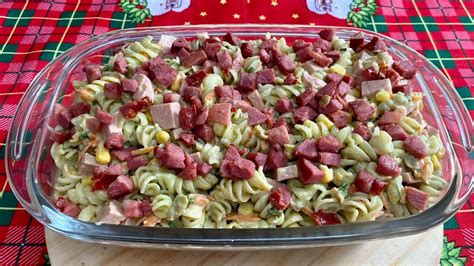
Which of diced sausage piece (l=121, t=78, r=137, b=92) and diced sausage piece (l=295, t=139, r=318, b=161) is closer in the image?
diced sausage piece (l=295, t=139, r=318, b=161)

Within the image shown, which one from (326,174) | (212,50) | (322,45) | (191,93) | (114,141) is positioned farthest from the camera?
(322,45)

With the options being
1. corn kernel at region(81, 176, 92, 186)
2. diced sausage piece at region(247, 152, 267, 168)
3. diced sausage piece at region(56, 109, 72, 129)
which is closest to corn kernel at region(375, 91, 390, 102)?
diced sausage piece at region(247, 152, 267, 168)

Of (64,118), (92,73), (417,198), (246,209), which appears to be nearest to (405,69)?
(417,198)

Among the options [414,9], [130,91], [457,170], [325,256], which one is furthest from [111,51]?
[414,9]

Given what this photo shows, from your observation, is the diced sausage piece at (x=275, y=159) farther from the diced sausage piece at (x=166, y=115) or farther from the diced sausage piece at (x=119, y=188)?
the diced sausage piece at (x=119, y=188)

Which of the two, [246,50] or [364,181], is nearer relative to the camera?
[364,181]

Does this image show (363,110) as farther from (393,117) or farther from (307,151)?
(307,151)

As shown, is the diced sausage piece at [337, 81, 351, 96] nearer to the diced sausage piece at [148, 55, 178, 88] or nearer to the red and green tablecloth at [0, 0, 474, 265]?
the diced sausage piece at [148, 55, 178, 88]
